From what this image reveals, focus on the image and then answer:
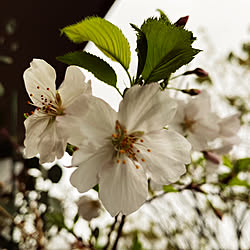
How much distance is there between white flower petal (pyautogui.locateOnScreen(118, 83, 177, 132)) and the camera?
23cm

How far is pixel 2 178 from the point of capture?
126cm

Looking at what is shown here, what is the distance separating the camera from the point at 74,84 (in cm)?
26

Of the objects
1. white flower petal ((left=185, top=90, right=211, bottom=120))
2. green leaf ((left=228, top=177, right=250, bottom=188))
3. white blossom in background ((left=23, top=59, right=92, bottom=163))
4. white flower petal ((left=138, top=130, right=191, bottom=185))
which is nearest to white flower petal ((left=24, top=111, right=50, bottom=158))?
white blossom in background ((left=23, top=59, right=92, bottom=163))

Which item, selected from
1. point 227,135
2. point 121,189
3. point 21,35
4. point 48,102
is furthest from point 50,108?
point 21,35

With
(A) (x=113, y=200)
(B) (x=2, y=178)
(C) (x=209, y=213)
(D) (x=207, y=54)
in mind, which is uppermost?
(A) (x=113, y=200)

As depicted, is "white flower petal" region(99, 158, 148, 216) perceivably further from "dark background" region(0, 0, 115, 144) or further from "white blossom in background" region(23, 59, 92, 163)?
"dark background" region(0, 0, 115, 144)

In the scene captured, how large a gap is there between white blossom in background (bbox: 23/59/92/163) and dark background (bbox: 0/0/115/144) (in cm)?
38

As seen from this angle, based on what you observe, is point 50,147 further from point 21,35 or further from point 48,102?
point 21,35

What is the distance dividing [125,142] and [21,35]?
3.31ft

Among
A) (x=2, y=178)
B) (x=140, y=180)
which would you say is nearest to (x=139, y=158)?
(x=140, y=180)

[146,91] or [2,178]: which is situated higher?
[146,91]

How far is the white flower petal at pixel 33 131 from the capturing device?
0.27 metres

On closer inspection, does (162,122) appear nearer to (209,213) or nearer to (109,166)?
(109,166)

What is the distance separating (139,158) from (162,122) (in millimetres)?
47
